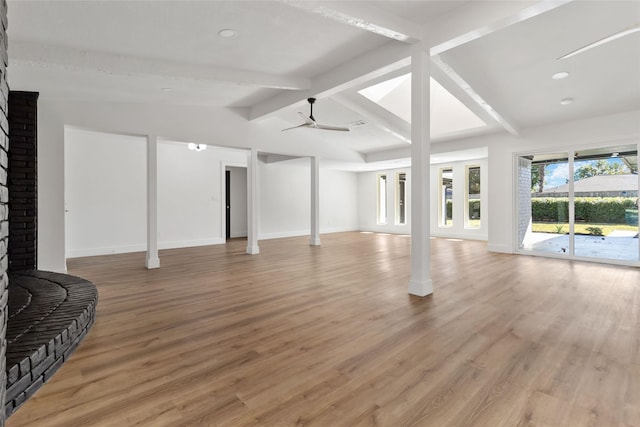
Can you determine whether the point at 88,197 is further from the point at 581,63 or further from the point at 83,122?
the point at 581,63

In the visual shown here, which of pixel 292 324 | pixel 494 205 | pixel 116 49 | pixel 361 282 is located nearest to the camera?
pixel 292 324

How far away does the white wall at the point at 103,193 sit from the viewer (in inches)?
244

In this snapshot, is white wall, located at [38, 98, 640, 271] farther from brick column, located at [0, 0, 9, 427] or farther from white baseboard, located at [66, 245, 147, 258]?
brick column, located at [0, 0, 9, 427]

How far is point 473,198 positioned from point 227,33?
7915 mm

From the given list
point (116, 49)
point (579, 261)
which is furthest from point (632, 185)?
point (116, 49)

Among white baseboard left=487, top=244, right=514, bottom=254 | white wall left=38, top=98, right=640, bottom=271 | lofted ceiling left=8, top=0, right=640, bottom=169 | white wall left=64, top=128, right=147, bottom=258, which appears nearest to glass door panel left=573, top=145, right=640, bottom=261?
white wall left=38, top=98, right=640, bottom=271

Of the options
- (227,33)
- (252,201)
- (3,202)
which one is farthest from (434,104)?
(3,202)

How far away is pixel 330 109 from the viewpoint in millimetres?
6242

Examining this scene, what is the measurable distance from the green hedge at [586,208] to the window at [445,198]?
3153mm

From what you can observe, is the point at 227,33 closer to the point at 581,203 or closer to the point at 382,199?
the point at 581,203

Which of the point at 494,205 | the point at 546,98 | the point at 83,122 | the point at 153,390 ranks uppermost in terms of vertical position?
the point at 546,98

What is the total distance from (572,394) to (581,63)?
3.90 meters

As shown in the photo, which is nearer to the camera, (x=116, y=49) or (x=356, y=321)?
(x=356, y=321)

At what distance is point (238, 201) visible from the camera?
31.7ft
